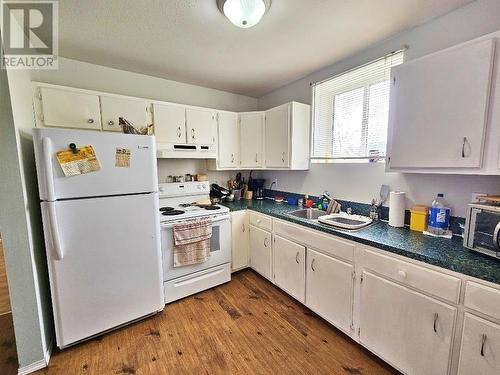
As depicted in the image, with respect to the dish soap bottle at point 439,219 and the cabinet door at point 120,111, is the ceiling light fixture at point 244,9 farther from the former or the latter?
the dish soap bottle at point 439,219

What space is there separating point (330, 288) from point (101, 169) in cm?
207

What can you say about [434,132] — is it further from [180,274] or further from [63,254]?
[63,254]

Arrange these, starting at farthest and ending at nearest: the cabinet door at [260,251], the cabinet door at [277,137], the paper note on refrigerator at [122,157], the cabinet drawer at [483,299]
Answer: the cabinet door at [277,137], the cabinet door at [260,251], the paper note on refrigerator at [122,157], the cabinet drawer at [483,299]

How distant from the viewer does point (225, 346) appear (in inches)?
67.5

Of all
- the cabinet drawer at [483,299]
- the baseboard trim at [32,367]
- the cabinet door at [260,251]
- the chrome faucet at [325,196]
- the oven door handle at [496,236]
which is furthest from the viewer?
the cabinet door at [260,251]

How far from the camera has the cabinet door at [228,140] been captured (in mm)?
2971

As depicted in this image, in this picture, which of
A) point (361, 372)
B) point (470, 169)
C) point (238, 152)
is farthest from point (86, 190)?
point (470, 169)

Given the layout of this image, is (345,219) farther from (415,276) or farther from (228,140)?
(228,140)

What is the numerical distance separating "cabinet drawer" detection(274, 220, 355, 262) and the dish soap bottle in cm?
61

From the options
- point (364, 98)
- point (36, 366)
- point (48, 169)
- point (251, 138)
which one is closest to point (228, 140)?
point (251, 138)

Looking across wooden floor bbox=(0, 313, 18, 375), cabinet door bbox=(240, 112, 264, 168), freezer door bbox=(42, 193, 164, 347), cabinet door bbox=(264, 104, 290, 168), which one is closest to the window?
cabinet door bbox=(264, 104, 290, 168)

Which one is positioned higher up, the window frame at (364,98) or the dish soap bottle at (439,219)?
the window frame at (364,98)

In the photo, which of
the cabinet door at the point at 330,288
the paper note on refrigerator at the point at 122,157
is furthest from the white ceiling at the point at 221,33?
the cabinet door at the point at 330,288

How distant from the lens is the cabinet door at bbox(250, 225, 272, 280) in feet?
8.19
